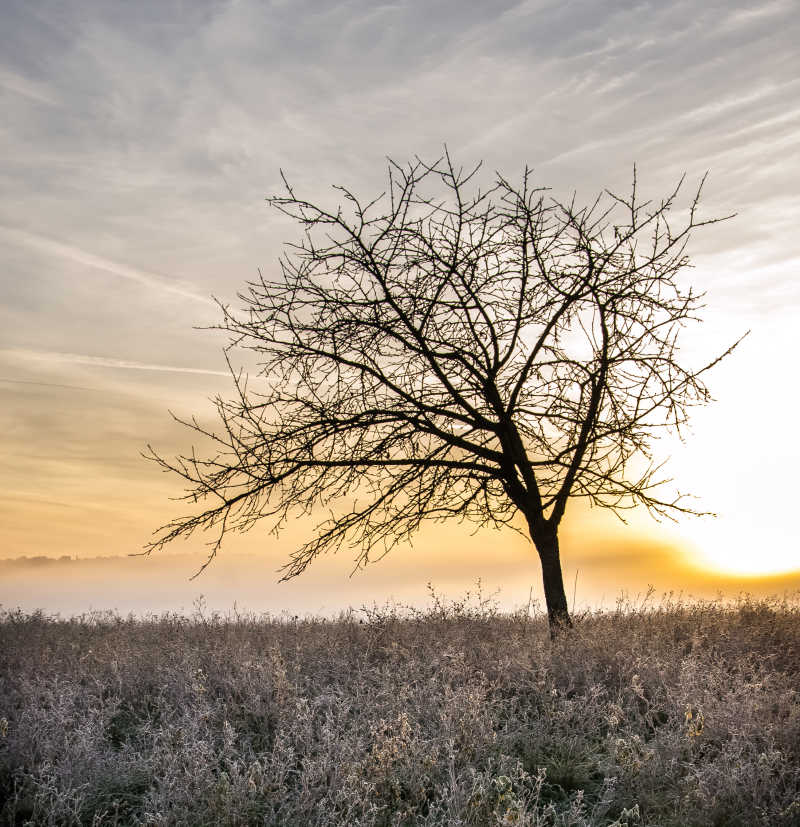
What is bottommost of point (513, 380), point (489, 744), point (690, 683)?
point (489, 744)

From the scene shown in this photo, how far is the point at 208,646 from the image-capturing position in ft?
29.9

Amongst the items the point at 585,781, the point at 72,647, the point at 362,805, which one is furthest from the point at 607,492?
the point at 72,647

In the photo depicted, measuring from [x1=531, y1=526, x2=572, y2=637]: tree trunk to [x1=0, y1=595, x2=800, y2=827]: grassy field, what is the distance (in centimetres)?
63

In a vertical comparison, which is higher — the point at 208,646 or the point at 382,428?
the point at 382,428

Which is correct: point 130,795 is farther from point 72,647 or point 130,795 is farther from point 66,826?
point 72,647

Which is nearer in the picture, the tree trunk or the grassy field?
the grassy field

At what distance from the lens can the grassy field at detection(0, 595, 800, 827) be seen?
4.99m

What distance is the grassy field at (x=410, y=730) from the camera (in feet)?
16.4

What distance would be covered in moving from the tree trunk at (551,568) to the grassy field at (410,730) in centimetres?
63

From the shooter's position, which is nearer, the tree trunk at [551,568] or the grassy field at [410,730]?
the grassy field at [410,730]

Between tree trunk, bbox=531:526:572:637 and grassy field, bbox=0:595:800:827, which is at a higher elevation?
tree trunk, bbox=531:526:572:637

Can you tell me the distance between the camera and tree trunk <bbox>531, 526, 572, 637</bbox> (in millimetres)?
10352

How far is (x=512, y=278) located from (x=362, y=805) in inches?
278

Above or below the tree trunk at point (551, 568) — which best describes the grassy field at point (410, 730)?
below
